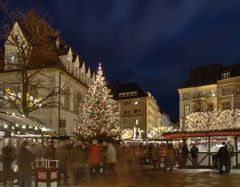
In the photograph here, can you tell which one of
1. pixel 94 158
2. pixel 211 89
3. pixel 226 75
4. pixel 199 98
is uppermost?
pixel 226 75

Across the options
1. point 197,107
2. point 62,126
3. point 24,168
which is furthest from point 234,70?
point 24,168

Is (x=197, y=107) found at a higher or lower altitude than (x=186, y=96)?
lower

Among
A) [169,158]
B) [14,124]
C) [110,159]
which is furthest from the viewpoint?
[169,158]

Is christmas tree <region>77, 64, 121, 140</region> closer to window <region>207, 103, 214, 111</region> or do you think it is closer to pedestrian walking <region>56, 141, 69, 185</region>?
pedestrian walking <region>56, 141, 69, 185</region>

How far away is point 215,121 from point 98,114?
16906 mm

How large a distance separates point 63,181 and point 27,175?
215 inches

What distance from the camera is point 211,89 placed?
267 ft

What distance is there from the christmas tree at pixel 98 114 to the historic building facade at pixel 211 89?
27.2m

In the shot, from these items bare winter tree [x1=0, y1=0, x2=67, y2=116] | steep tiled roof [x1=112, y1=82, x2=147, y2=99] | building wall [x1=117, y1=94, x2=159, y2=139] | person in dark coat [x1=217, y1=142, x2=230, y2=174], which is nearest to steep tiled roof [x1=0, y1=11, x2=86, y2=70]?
bare winter tree [x1=0, y1=0, x2=67, y2=116]

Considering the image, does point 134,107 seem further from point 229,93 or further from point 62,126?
point 62,126

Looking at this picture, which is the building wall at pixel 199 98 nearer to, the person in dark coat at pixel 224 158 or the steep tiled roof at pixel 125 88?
the steep tiled roof at pixel 125 88

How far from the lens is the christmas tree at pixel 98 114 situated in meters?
46.8

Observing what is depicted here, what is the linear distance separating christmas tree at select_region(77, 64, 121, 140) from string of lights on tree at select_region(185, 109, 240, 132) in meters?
13.7

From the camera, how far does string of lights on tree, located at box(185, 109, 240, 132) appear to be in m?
55.0
